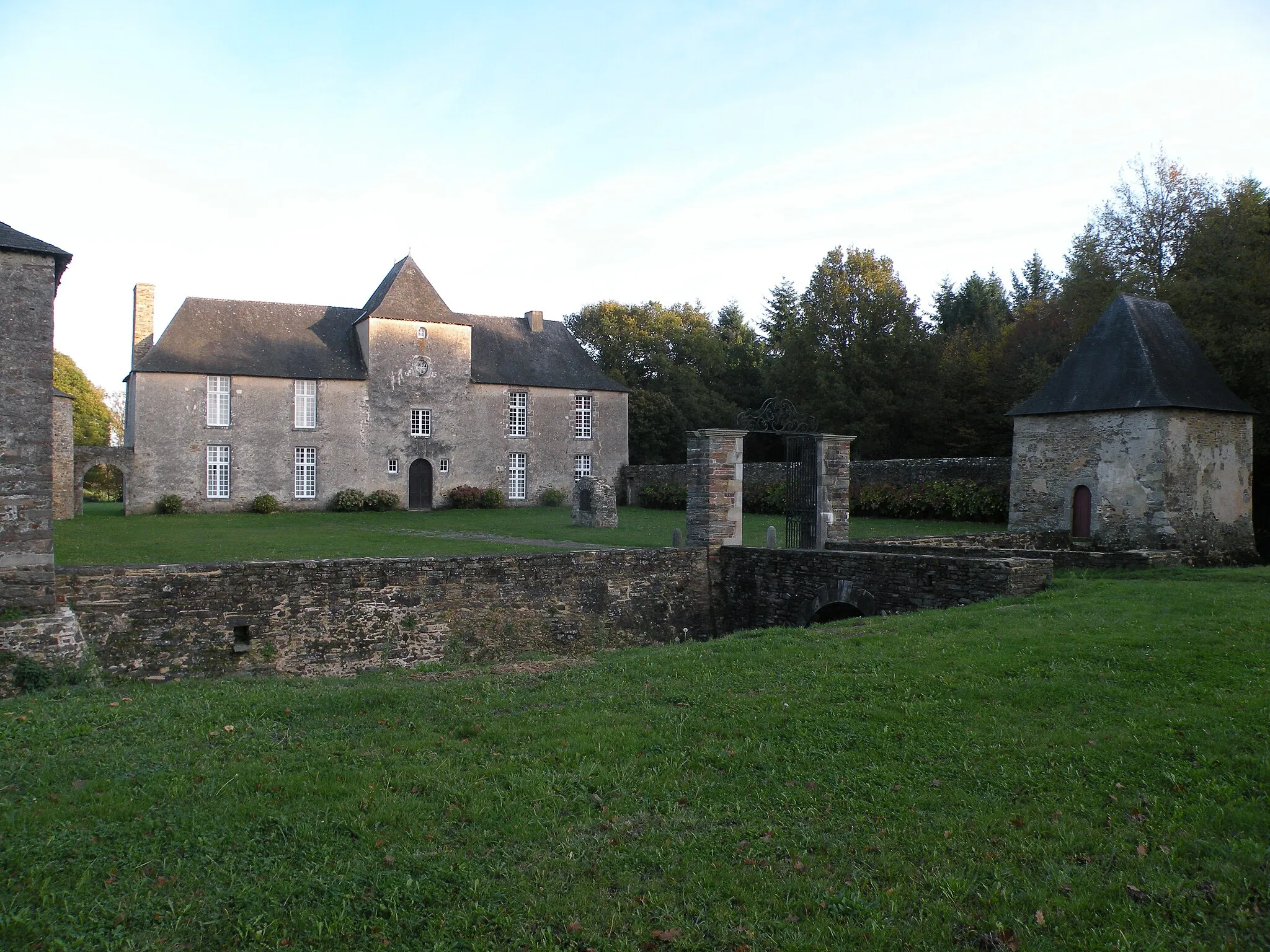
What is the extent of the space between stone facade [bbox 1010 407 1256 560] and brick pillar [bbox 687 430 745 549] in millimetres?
6555

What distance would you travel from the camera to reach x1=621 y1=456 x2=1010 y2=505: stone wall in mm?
26156

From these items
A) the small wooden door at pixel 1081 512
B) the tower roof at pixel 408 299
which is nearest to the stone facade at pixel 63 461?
the tower roof at pixel 408 299

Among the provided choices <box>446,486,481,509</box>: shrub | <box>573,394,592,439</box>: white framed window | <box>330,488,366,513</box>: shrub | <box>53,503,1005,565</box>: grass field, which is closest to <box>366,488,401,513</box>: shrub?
<box>330,488,366,513</box>: shrub

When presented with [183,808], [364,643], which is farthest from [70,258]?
[183,808]

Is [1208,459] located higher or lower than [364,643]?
higher

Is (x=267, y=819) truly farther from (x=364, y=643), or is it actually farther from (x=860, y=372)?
(x=860, y=372)

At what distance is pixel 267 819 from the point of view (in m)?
4.93

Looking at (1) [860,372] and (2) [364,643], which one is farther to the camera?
(1) [860,372]

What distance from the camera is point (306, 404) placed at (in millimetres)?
33312

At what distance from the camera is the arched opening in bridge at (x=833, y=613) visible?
13281mm

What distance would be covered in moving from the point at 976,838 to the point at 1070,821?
20.4 inches

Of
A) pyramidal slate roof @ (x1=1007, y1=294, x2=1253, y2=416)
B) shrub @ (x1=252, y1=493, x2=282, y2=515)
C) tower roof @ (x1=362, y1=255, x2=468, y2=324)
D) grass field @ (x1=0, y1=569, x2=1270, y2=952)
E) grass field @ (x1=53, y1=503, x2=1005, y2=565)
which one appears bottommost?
grass field @ (x1=0, y1=569, x2=1270, y2=952)

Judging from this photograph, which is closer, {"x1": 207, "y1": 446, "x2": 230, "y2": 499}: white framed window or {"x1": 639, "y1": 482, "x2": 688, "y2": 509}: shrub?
{"x1": 207, "y1": 446, "x2": 230, "y2": 499}: white framed window

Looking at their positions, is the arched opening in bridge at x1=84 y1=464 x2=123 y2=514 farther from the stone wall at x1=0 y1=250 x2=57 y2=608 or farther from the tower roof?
the stone wall at x1=0 y1=250 x2=57 y2=608
